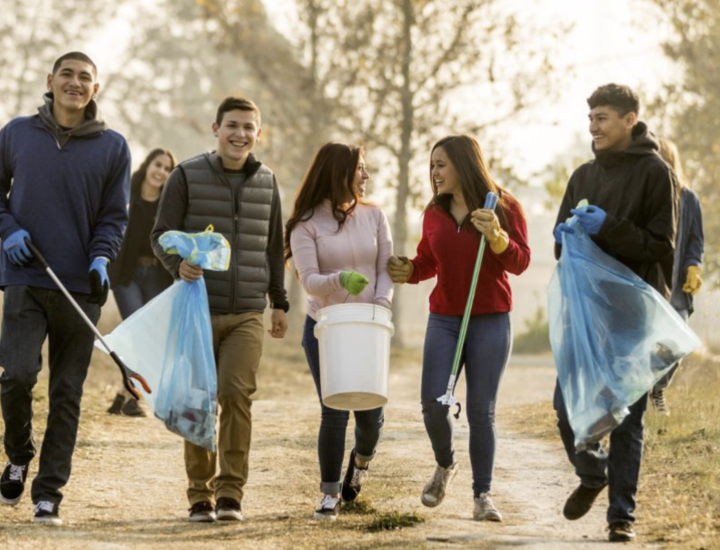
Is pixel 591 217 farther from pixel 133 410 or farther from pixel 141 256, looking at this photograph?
pixel 133 410

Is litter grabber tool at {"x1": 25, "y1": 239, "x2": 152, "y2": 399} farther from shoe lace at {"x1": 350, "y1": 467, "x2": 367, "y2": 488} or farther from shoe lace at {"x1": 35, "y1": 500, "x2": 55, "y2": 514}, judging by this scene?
shoe lace at {"x1": 350, "y1": 467, "x2": 367, "y2": 488}

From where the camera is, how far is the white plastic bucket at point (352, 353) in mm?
5812

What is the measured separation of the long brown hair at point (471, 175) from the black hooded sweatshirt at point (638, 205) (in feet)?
1.46

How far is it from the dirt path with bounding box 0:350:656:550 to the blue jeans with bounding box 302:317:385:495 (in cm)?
21

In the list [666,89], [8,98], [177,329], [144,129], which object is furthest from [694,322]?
[144,129]

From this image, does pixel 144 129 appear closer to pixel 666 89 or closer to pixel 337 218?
pixel 666 89

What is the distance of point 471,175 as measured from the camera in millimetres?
6184

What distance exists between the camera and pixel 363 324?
5.88 m

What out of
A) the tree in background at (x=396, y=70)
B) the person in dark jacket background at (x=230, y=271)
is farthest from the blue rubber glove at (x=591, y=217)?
the tree in background at (x=396, y=70)

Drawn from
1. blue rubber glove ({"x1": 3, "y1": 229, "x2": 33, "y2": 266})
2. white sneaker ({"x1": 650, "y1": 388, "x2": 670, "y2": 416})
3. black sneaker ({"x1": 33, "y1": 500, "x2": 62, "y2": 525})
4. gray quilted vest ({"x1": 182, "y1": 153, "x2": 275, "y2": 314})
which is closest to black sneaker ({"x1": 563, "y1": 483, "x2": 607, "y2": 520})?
gray quilted vest ({"x1": 182, "y1": 153, "x2": 275, "y2": 314})

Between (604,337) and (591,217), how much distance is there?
53 cm

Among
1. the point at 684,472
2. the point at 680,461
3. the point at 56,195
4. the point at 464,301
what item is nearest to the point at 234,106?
the point at 56,195

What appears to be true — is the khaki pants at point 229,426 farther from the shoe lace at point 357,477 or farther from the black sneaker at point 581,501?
the black sneaker at point 581,501

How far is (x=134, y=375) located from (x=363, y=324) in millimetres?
1062
